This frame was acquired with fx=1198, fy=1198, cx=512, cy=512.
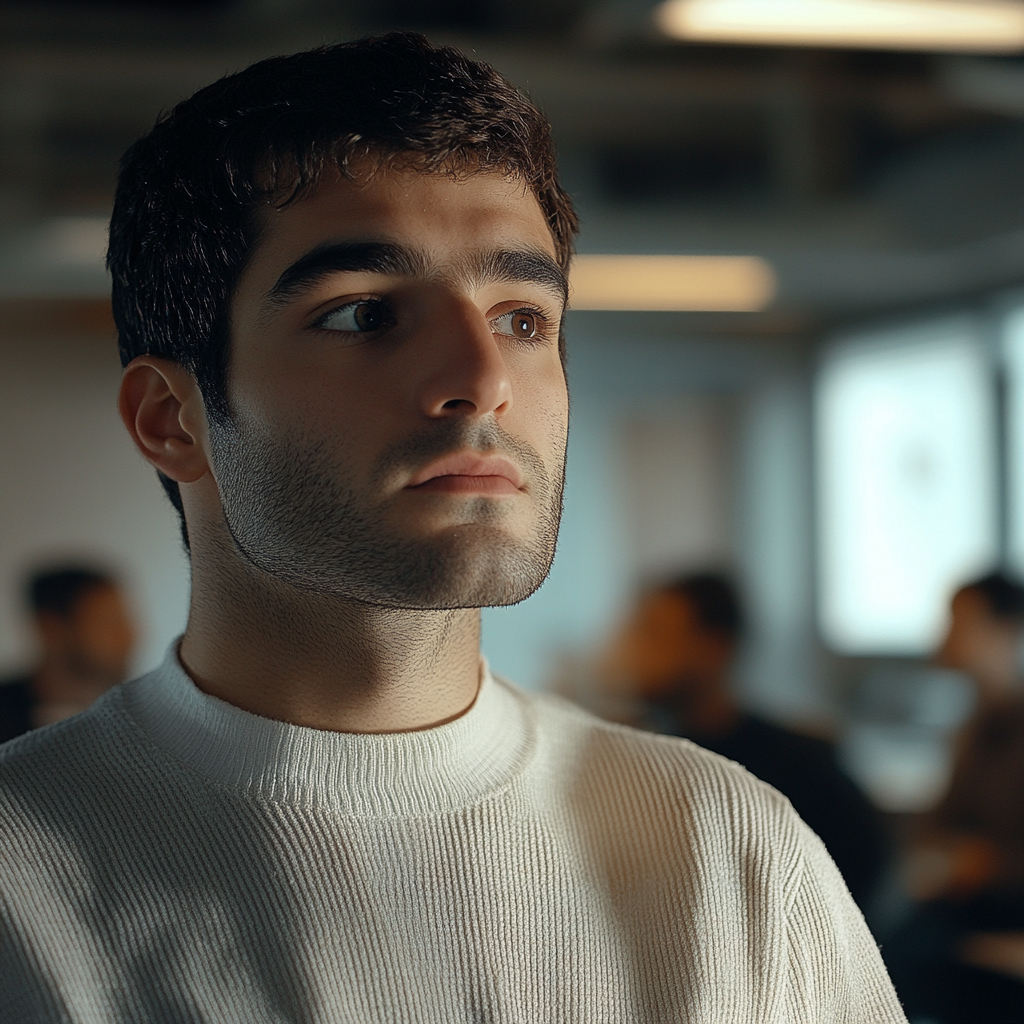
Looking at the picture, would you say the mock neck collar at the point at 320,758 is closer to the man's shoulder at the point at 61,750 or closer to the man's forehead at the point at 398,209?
the man's shoulder at the point at 61,750

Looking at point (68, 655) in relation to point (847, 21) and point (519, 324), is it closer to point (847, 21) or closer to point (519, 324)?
point (519, 324)

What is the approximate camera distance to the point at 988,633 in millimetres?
3164

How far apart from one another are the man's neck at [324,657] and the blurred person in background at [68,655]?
1497mm

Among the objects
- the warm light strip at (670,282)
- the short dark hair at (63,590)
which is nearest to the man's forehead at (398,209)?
the short dark hair at (63,590)

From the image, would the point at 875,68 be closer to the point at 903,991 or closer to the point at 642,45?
the point at 642,45

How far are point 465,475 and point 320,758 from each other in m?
0.23

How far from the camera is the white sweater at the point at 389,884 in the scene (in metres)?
0.78

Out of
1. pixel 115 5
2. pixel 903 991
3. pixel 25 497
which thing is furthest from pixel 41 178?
pixel 903 991

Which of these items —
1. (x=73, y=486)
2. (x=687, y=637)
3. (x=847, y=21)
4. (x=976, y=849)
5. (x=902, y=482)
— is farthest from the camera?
(x=902, y=482)

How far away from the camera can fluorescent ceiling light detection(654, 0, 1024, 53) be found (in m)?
2.15

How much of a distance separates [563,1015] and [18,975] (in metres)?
0.35

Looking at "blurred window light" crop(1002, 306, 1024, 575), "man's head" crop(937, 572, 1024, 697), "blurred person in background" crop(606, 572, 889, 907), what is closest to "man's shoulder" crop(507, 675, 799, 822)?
"blurred person in background" crop(606, 572, 889, 907)

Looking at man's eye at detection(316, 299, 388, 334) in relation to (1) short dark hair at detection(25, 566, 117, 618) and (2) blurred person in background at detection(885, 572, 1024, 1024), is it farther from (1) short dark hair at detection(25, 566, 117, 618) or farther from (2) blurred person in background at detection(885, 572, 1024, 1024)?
(2) blurred person in background at detection(885, 572, 1024, 1024)

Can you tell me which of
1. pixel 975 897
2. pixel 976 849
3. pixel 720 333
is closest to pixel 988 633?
pixel 976 849
